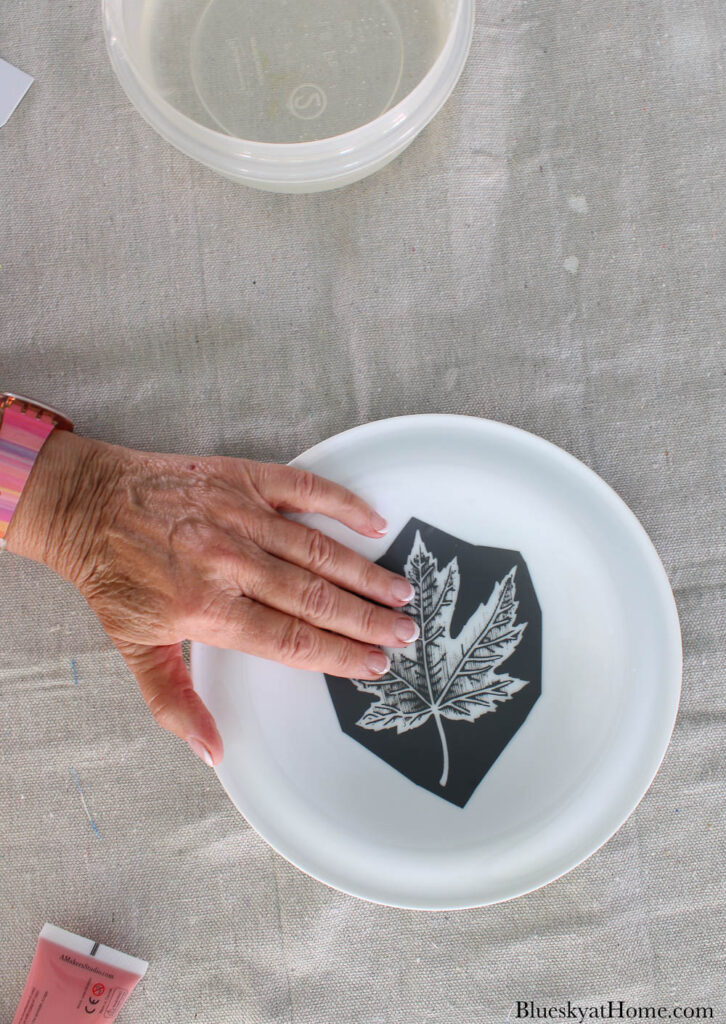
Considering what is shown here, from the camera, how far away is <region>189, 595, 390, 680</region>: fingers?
1.92 feet

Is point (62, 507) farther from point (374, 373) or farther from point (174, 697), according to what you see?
point (374, 373)

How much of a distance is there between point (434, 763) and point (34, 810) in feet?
1.37

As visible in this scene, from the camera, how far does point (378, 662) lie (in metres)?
0.61

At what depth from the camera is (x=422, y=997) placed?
654mm

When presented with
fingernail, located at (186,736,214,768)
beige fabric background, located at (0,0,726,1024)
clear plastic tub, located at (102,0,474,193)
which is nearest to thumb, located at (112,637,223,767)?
fingernail, located at (186,736,214,768)

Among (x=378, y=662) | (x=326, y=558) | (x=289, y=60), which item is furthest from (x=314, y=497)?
(x=289, y=60)

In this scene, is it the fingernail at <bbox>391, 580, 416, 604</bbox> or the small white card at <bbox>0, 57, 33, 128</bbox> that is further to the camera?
the small white card at <bbox>0, 57, 33, 128</bbox>

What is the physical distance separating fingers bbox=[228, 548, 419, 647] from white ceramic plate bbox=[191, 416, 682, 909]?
57 mm

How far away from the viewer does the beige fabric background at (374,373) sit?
660mm

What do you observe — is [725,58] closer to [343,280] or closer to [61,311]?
[343,280]

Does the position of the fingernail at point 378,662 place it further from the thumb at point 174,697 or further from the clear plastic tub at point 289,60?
the clear plastic tub at point 289,60

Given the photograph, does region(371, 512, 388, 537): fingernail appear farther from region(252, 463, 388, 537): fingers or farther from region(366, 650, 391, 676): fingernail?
region(366, 650, 391, 676): fingernail

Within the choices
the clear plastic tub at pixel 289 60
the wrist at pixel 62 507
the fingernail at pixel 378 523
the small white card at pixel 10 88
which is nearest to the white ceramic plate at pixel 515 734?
the fingernail at pixel 378 523

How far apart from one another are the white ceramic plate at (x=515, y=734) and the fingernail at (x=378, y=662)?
0.06m
